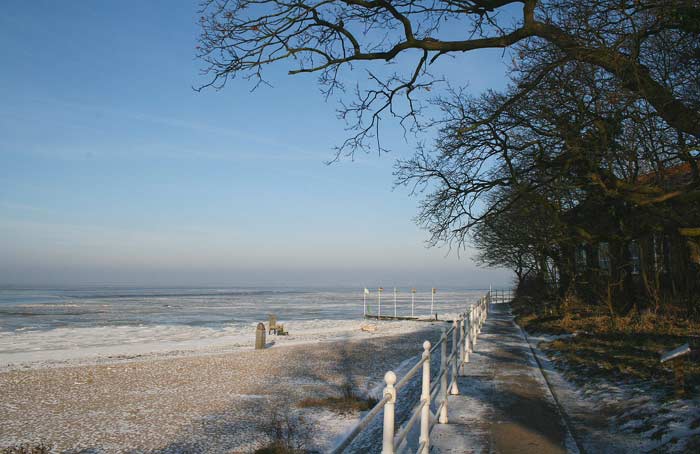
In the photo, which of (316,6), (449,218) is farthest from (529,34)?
(449,218)

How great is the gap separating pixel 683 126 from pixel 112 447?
976cm

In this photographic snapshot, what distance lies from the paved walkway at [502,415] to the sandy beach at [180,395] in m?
2.07

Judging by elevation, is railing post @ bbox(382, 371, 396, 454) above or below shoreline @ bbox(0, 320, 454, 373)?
above

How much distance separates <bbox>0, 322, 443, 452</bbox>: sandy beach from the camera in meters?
9.05

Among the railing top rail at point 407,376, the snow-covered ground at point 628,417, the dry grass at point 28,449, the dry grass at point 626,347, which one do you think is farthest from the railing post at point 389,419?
the dry grass at point 28,449

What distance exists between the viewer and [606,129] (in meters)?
12.4

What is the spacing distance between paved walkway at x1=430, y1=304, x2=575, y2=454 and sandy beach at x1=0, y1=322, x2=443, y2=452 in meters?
2.07

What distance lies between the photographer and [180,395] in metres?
12.7

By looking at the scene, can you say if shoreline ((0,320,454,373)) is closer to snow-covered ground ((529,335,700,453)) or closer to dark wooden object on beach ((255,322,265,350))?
dark wooden object on beach ((255,322,265,350))

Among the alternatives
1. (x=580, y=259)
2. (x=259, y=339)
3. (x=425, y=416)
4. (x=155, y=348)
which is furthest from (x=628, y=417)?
(x=580, y=259)

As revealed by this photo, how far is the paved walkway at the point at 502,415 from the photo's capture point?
20.8ft

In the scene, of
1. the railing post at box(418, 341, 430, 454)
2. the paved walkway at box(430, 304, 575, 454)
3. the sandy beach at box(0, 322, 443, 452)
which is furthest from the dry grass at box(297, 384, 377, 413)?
the railing post at box(418, 341, 430, 454)

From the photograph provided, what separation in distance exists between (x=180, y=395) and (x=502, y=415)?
7789 mm

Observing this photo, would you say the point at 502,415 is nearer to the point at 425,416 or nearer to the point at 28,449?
the point at 425,416
